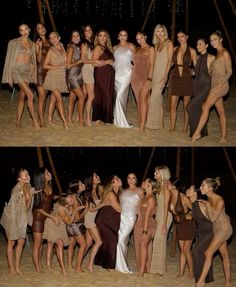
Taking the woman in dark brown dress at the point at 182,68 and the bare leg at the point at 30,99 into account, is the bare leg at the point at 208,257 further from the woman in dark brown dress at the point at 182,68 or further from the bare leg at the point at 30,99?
the bare leg at the point at 30,99

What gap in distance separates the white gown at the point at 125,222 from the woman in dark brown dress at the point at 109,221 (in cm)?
4

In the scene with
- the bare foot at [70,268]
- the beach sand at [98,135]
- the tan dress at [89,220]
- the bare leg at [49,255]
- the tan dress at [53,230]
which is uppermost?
the beach sand at [98,135]

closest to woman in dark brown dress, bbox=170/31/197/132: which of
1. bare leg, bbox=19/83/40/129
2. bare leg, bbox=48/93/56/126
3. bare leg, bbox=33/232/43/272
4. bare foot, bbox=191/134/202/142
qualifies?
bare foot, bbox=191/134/202/142

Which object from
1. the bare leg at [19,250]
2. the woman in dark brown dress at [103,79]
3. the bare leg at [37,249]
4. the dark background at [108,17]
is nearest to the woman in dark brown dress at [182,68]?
the woman in dark brown dress at [103,79]

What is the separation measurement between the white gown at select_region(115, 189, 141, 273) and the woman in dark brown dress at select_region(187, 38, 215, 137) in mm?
981

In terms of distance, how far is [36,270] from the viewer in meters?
9.11

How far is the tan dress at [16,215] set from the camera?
877 centimetres

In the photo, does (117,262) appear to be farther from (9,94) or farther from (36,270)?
(9,94)

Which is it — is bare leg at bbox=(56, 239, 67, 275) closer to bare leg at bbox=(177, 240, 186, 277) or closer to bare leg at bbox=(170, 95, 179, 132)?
bare leg at bbox=(177, 240, 186, 277)

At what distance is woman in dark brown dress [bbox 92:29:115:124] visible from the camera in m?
9.06

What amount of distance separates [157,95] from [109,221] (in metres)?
1.35

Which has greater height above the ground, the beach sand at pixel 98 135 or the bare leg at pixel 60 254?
the beach sand at pixel 98 135

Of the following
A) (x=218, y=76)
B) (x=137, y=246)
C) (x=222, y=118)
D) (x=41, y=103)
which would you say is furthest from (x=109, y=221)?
(x=218, y=76)

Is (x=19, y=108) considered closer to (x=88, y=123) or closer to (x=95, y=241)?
(x=88, y=123)
